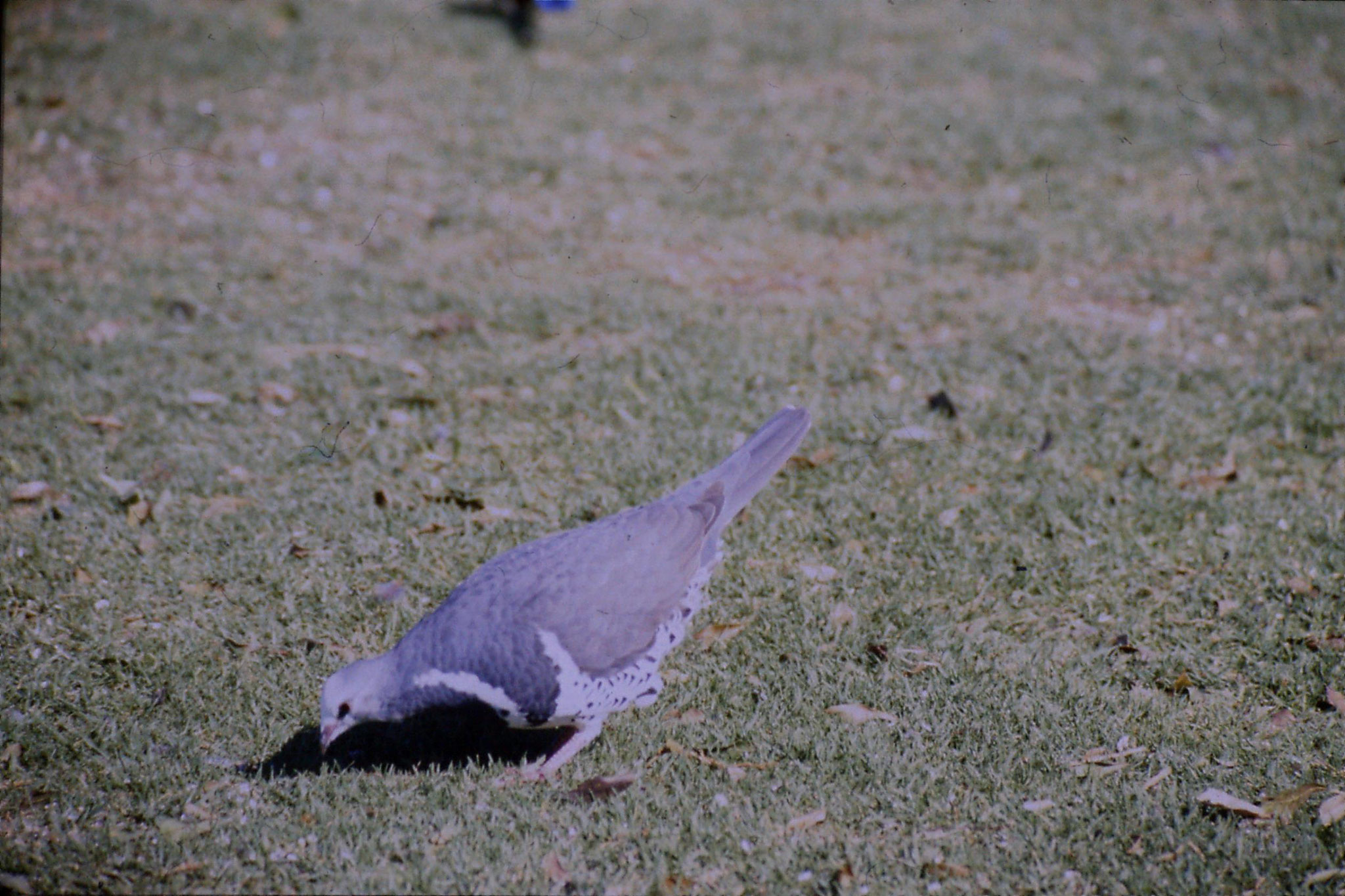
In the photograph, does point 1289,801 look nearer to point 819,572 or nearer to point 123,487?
point 819,572

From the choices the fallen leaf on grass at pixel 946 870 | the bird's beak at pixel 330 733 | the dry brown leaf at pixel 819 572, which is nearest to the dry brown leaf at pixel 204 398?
the bird's beak at pixel 330 733

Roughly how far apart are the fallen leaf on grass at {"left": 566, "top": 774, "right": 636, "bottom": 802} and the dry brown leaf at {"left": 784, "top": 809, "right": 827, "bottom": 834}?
517mm

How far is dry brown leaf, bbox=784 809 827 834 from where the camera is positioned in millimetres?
3367

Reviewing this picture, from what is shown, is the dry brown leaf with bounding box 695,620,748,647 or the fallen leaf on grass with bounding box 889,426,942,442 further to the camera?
the fallen leaf on grass with bounding box 889,426,942,442

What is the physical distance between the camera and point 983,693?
3910mm

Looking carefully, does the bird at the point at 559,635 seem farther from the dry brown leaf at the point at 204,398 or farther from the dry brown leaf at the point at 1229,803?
the dry brown leaf at the point at 204,398

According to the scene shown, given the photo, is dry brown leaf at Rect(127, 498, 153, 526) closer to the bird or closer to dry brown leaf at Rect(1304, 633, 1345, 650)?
the bird

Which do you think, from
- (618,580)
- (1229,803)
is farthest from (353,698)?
(1229,803)

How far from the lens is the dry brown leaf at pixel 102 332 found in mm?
6184

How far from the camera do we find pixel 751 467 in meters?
4.27

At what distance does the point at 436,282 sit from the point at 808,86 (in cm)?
441

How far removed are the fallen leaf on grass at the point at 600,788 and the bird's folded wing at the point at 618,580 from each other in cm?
35

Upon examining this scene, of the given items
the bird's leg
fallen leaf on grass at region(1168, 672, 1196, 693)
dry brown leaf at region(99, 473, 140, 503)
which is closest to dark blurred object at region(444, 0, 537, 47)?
dry brown leaf at region(99, 473, 140, 503)

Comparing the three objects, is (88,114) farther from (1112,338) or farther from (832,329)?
(1112,338)
